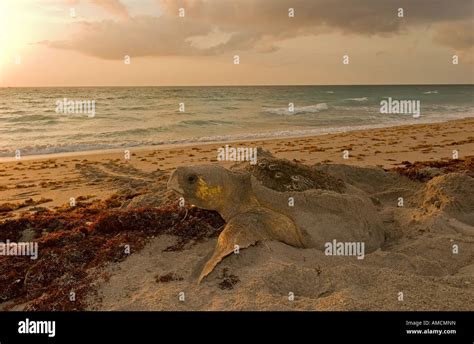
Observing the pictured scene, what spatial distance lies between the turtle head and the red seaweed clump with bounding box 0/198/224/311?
1.19 metres

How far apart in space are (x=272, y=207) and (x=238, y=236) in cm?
65

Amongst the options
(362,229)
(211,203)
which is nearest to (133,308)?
(211,203)

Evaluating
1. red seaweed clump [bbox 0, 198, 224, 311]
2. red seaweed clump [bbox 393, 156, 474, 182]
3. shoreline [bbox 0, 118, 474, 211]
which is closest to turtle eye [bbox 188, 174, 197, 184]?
red seaweed clump [bbox 0, 198, 224, 311]


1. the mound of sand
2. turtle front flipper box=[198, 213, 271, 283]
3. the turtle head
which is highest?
the turtle head

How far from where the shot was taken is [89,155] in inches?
732

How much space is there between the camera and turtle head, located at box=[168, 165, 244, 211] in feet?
17.4

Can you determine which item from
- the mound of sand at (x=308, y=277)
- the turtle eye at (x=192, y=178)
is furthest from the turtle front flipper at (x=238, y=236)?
the turtle eye at (x=192, y=178)

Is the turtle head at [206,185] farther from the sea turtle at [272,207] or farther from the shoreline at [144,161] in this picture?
the shoreline at [144,161]

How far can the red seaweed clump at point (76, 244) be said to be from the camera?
541 centimetres

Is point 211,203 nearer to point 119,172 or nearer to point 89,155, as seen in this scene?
point 119,172

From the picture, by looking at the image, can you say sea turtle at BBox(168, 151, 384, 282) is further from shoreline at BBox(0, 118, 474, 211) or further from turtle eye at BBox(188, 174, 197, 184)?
shoreline at BBox(0, 118, 474, 211)

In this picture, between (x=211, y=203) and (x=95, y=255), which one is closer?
(x=211, y=203)

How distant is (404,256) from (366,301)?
1.50 m

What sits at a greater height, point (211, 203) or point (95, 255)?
point (211, 203)
